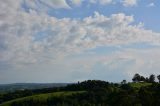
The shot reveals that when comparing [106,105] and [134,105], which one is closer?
[134,105]

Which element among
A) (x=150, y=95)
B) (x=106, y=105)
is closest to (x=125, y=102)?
(x=150, y=95)

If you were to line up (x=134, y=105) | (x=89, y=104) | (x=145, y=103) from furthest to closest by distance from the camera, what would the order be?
(x=89, y=104)
(x=145, y=103)
(x=134, y=105)

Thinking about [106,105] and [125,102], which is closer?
[125,102]

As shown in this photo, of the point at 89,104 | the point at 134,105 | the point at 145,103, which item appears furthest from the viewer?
the point at 89,104

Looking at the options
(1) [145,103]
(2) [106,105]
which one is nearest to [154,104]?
(1) [145,103]

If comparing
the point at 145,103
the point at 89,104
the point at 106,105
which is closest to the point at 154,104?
the point at 145,103

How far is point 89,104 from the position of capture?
197500 mm

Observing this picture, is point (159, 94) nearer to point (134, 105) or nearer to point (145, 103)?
point (145, 103)

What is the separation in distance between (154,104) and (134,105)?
8.11m

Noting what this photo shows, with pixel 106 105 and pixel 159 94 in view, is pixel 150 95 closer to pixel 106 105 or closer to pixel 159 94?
pixel 159 94

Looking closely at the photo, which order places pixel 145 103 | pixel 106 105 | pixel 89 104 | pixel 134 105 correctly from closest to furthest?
pixel 134 105, pixel 145 103, pixel 106 105, pixel 89 104

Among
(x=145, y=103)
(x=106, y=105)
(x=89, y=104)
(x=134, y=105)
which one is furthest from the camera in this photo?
(x=89, y=104)

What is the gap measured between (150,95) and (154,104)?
1143cm

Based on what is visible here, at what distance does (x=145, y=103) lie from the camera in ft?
422
